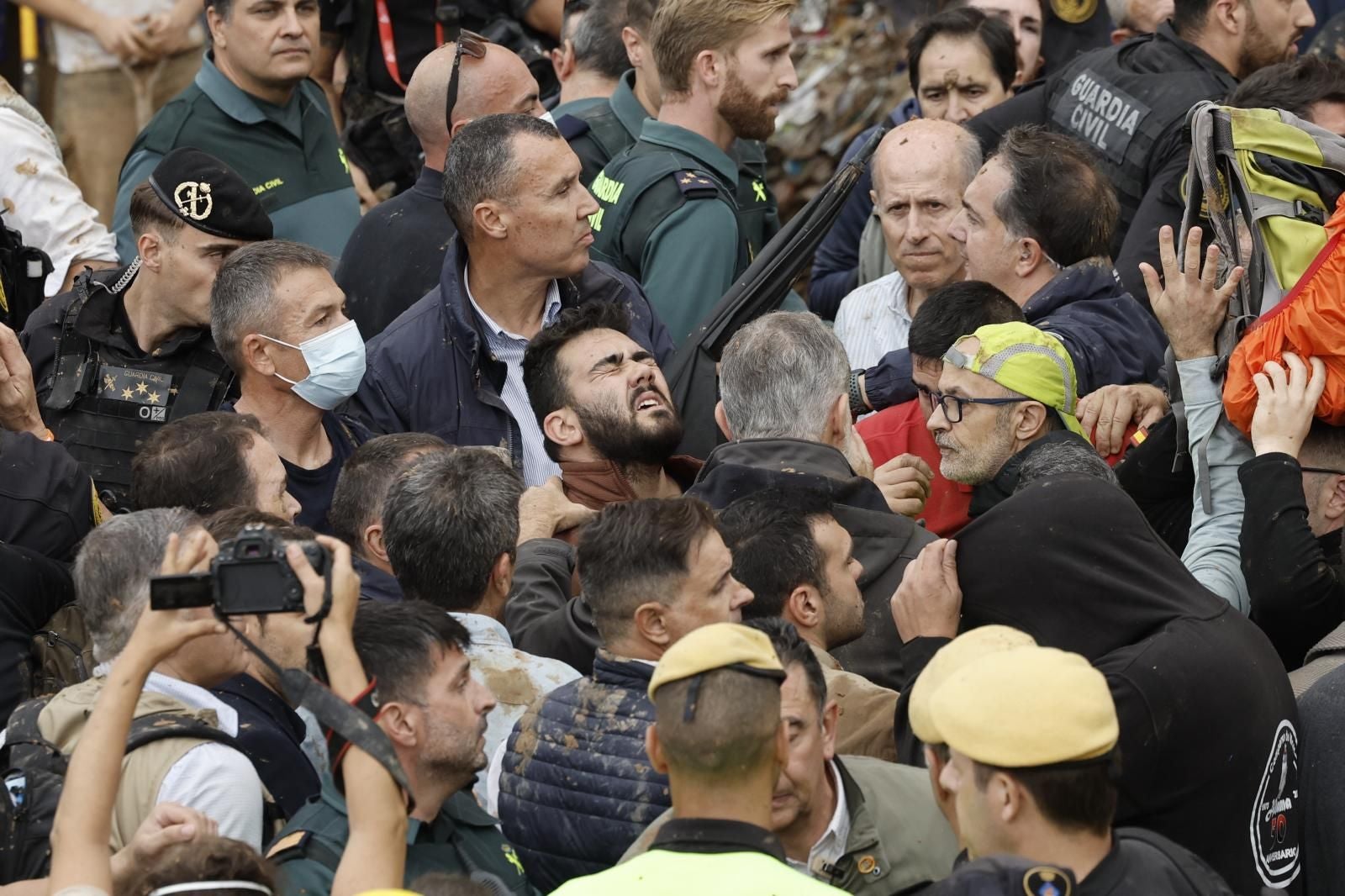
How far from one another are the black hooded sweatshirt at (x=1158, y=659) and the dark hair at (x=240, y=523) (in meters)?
1.46

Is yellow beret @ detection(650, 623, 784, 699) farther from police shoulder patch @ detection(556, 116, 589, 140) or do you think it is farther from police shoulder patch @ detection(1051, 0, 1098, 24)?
police shoulder patch @ detection(1051, 0, 1098, 24)

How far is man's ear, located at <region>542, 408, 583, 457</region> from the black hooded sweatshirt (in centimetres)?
180

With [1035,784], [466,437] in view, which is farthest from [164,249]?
[1035,784]

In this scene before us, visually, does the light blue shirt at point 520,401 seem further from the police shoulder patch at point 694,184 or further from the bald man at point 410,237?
the police shoulder patch at point 694,184

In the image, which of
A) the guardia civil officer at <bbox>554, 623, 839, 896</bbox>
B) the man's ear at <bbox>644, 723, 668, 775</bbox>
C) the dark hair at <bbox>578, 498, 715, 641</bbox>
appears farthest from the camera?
the dark hair at <bbox>578, 498, 715, 641</bbox>

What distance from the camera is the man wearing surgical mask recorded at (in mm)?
5891

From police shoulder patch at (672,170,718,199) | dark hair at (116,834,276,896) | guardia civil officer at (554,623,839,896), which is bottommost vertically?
police shoulder patch at (672,170,718,199)

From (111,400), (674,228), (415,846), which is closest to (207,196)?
(111,400)

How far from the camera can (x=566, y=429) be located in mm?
5984

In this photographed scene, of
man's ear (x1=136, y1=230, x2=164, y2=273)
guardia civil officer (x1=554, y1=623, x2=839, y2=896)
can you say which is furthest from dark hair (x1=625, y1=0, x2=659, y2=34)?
guardia civil officer (x1=554, y1=623, x2=839, y2=896)

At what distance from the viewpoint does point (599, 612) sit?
14.1 feet

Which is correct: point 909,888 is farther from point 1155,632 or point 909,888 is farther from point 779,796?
point 1155,632

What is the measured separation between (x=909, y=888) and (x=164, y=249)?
357cm

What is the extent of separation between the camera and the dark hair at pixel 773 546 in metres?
4.66
